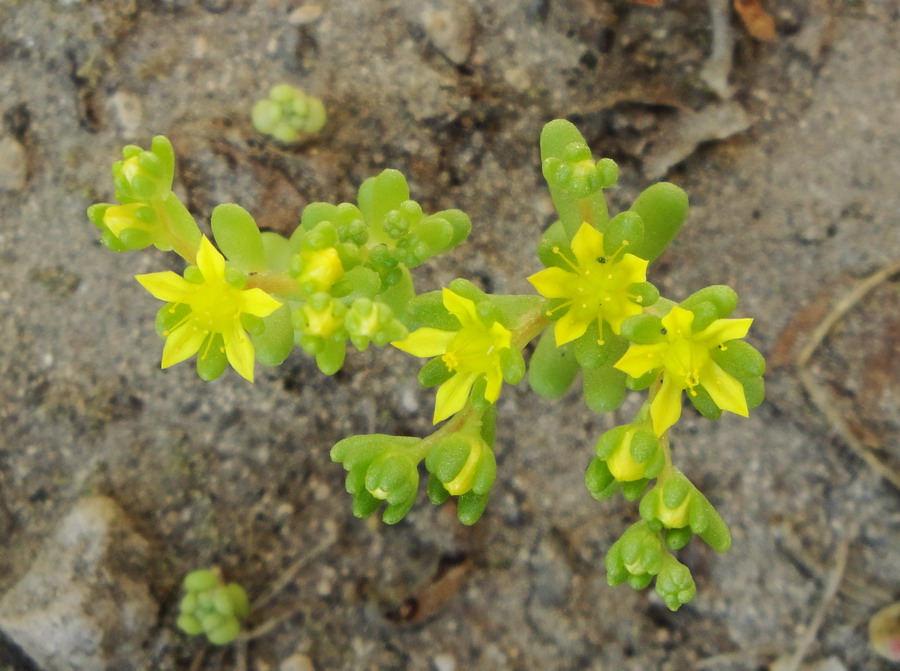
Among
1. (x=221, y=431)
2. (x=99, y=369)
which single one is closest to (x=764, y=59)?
(x=221, y=431)

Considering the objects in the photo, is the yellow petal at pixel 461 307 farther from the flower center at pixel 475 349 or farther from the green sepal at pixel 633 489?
the green sepal at pixel 633 489

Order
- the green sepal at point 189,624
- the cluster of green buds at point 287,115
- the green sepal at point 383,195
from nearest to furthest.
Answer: the green sepal at point 383,195 → the green sepal at point 189,624 → the cluster of green buds at point 287,115

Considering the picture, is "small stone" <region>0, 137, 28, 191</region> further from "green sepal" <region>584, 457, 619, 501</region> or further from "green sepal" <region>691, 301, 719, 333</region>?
"green sepal" <region>691, 301, 719, 333</region>

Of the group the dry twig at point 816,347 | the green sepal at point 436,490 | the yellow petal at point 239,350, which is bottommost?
the dry twig at point 816,347

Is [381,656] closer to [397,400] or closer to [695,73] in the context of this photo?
[397,400]

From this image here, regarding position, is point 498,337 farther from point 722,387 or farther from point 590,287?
point 722,387

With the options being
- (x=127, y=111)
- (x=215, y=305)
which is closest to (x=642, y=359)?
(x=215, y=305)

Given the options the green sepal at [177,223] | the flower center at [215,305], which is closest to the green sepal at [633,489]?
the flower center at [215,305]
